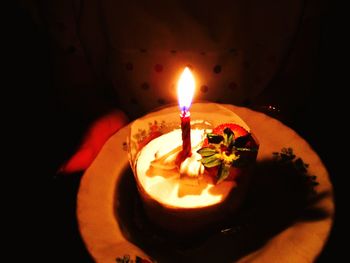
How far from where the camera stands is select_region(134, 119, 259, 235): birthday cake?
75cm

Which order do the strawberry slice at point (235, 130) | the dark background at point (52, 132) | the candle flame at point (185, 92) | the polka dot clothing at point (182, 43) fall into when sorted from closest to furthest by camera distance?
the candle flame at point (185, 92), the strawberry slice at point (235, 130), the polka dot clothing at point (182, 43), the dark background at point (52, 132)

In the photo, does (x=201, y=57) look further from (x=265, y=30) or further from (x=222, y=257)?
(x=222, y=257)

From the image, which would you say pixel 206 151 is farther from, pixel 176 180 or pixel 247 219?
pixel 247 219

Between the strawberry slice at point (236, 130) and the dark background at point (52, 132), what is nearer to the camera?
the strawberry slice at point (236, 130)

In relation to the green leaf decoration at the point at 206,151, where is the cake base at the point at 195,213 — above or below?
below

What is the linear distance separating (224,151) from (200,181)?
0.28 ft

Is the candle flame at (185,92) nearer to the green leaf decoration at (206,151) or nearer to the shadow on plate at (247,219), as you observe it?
the green leaf decoration at (206,151)

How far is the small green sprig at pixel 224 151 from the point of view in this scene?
0.75 meters

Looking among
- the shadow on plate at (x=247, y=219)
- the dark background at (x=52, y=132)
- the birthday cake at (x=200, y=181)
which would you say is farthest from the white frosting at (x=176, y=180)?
the dark background at (x=52, y=132)

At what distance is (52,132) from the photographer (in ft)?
5.08

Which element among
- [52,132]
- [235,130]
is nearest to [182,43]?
[235,130]

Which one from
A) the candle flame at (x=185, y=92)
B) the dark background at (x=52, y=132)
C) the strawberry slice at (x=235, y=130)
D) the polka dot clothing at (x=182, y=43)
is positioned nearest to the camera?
the candle flame at (x=185, y=92)

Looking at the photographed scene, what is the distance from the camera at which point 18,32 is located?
150cm

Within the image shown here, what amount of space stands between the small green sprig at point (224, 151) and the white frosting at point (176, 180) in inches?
1.0
